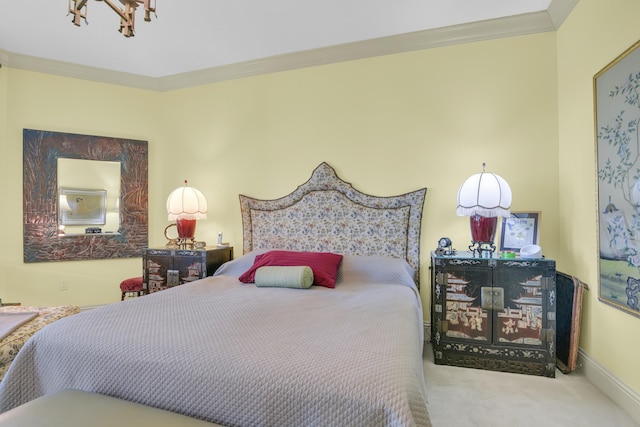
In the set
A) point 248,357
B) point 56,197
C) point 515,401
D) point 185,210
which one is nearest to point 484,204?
point 515,401

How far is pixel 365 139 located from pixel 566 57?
1.73 m

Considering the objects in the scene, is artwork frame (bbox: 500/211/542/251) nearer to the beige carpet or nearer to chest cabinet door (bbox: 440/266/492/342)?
chest cabinet door (bbox: 440/266/492/342)

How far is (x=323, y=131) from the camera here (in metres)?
3.32

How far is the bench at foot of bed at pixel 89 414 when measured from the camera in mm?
1057

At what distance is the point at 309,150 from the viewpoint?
3373 mm

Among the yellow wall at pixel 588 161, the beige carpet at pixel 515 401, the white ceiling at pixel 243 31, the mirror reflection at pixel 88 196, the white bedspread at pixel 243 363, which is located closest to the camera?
the white bedspread at pixel 243 363

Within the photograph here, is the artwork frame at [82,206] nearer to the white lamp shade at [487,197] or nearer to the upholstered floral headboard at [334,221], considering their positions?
the upholstered floral headboard at [334,221]

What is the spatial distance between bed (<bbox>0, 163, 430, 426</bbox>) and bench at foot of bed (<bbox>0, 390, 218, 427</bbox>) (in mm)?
65

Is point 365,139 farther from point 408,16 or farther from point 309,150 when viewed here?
point 408,16

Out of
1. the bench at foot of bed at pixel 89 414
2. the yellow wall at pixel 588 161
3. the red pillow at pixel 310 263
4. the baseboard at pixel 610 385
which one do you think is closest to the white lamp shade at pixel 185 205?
the red pillow at pixel 310 263

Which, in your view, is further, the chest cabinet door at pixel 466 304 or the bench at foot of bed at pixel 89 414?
the chest cabinet door at pixel 466 304

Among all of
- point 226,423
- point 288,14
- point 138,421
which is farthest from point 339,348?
point 288,14

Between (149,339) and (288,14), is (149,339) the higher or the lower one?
the lower one

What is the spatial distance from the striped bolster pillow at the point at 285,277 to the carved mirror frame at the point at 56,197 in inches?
87.3
